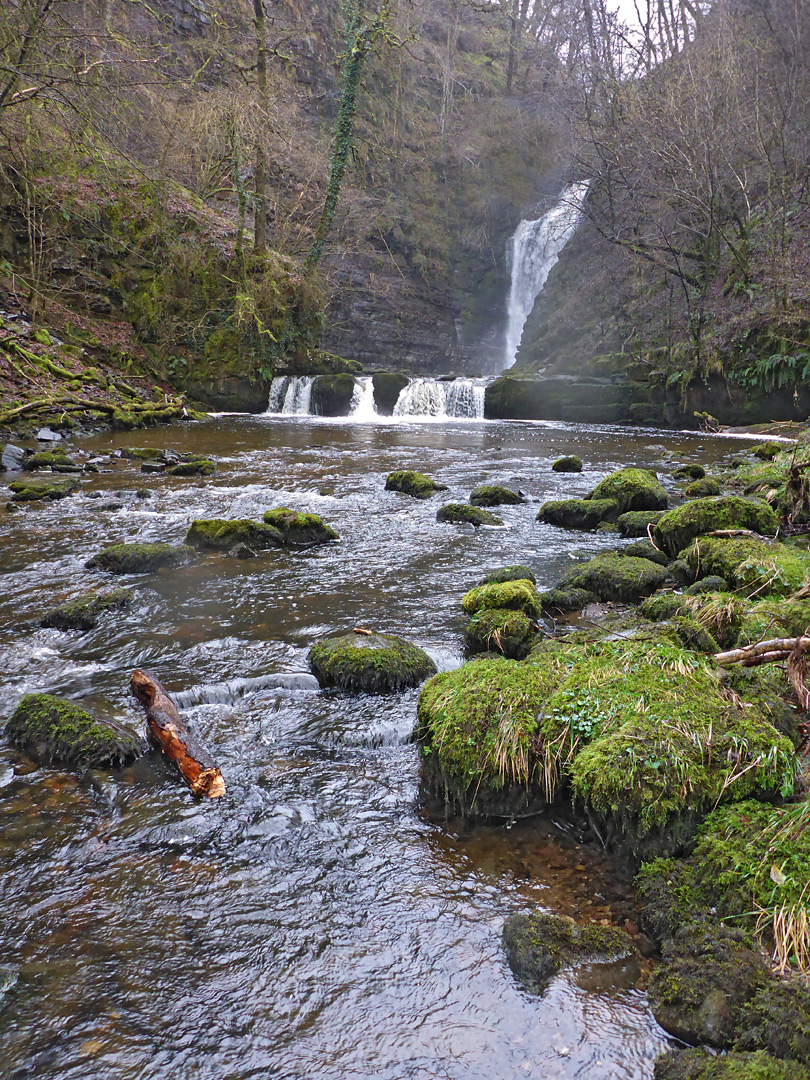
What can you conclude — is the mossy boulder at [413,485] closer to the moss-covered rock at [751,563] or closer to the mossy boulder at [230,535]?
the mossy boulder at [230,535]

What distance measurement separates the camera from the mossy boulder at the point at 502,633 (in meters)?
4.74

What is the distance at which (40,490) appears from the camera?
970 centimetres

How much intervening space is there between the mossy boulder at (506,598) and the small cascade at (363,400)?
64.8ft

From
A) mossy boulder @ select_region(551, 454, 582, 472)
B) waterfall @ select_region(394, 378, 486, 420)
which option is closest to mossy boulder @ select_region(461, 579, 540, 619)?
mossy boulder @ select_region(551, 454, 582, 472)

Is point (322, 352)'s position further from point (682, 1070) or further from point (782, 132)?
point (682, 1070)

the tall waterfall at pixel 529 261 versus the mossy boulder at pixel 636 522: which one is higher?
the tall waterfall at pixel 529 261

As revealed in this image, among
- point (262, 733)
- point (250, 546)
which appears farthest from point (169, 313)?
point (262, 733)

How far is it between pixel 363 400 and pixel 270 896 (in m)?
23.4

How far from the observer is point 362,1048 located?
202cm

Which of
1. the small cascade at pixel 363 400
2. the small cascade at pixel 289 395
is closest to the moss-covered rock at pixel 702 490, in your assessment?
the small cascade at pixel 363 400

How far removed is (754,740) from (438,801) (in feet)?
4.92

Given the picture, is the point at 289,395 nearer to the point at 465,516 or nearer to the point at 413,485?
the point at 413,485

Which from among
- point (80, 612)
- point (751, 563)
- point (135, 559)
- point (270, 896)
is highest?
point (751, 563)

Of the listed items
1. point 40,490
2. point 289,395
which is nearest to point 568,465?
point 40,490
